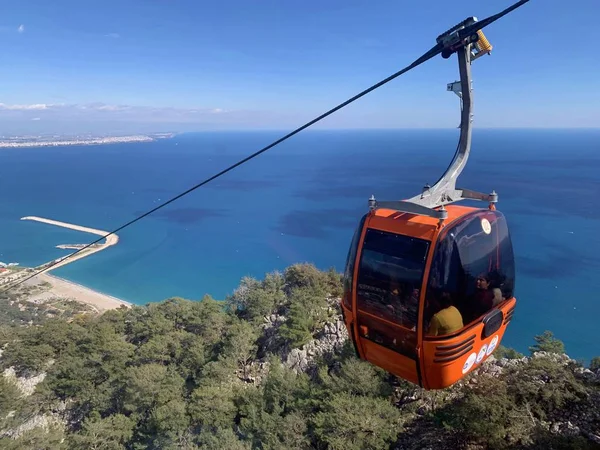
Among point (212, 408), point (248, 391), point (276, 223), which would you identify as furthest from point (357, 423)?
point (276, 223)

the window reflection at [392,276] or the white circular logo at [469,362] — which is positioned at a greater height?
the window reflection at [392,276]

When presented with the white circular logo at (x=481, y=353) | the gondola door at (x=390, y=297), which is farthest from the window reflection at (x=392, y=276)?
the white circular logo at (x=481, y=353)

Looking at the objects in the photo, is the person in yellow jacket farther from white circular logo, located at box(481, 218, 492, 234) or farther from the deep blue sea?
the deep blue sea

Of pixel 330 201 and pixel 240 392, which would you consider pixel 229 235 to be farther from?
pixel 240 392

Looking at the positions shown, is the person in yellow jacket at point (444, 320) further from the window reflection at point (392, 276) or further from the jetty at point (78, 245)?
the jetty at point (78, 245)

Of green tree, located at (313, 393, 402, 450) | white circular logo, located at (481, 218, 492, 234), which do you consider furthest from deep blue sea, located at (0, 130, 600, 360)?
white circular logo, located at (481, 218, 492, 234)

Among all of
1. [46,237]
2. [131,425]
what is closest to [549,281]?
[131,425]
